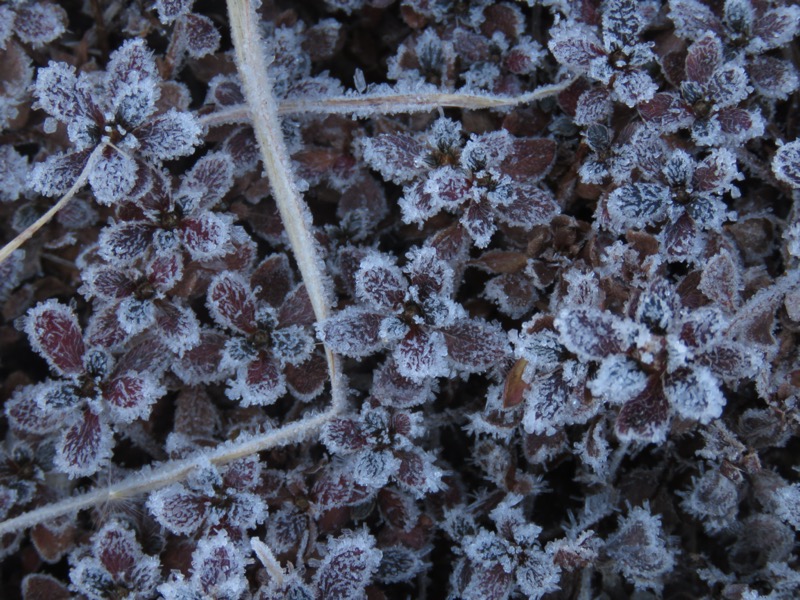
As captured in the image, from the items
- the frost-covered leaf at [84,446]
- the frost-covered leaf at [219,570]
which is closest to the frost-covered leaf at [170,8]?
the frost-covered leaf at [84,446]

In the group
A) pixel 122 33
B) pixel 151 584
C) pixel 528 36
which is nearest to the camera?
pixel 151 584

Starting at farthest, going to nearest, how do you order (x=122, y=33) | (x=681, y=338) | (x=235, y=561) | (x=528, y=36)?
1. (x=122, y=33)
2. (x=528, y=36)
3. (x=235, y=561)
4. (x=681, y=338)

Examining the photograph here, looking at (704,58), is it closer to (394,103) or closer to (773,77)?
(773,77)

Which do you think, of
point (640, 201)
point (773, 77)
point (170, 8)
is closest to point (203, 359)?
point (170, 8)

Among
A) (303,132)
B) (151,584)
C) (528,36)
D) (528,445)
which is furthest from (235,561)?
(528,36)

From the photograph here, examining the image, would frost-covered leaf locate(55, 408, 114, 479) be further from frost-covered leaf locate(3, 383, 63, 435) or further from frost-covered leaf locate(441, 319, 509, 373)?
frost-covered leaf locate(441, 319, 509, 373)

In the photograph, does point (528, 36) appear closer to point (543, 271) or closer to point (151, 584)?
point (543, 271)

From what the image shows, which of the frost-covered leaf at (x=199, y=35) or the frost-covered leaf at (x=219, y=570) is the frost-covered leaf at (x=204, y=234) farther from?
the frost-covered leaf at (x=219, y=570)

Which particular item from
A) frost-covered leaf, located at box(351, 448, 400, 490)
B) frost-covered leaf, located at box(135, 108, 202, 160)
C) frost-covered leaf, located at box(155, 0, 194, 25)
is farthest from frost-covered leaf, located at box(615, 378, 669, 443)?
frost-covered leaf, located at box(155, 0, 194, 25)
